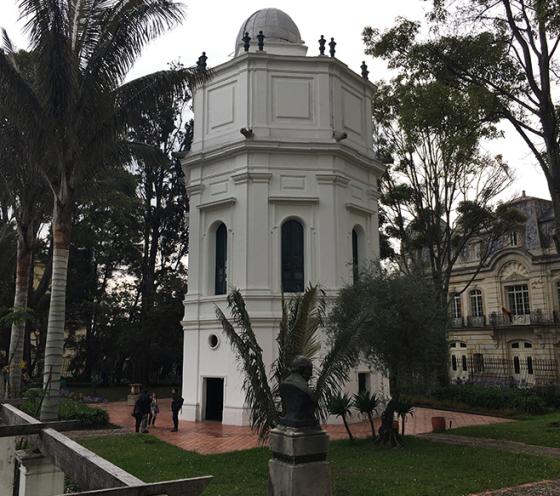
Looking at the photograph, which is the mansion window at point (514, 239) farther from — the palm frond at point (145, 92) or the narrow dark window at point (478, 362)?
the palm frond at point (145, 92)

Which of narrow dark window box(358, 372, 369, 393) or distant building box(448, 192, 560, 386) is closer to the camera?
narrow dark window box(358, 372, 369, 393)

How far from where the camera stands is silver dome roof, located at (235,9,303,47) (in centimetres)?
2270

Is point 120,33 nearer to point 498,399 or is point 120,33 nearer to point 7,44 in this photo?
point 7,44

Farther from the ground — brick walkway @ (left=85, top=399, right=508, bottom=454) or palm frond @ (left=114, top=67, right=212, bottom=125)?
palm frond @ (left=114, top=67, right=212, bottom=125)

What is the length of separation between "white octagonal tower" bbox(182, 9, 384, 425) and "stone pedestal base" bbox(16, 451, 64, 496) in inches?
512

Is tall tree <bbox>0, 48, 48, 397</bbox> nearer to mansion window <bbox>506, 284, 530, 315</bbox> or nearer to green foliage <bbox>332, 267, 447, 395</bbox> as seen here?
green foliage <bbox>332, 267, 447, 395</bbox>

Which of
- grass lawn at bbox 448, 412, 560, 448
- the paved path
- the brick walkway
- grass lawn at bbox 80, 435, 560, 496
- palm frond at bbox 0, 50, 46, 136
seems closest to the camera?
grass lawn at bbox 80, 435, 560, 496

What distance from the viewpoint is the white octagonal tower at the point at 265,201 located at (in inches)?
742

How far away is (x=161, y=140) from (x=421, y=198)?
55.9ft

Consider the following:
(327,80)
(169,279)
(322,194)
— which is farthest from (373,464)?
(169,279)

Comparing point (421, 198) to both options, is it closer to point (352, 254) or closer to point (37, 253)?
point (352, 254)

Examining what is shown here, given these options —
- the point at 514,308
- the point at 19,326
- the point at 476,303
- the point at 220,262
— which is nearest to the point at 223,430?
the point at 220,262

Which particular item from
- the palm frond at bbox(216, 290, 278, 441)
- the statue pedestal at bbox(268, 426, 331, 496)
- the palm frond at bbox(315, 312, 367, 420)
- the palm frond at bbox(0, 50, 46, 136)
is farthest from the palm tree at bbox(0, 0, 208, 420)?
the statue pedestal at bbox(268, 426, 331, 496)

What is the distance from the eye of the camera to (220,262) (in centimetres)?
2030
